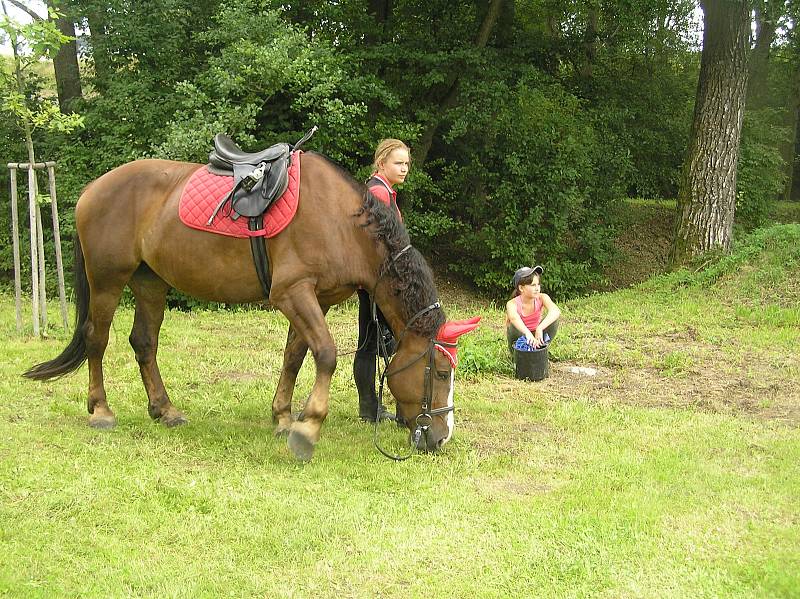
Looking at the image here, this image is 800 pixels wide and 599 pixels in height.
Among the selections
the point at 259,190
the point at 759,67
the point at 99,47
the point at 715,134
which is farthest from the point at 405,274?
the point at 759,67

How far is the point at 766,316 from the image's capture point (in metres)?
9.63

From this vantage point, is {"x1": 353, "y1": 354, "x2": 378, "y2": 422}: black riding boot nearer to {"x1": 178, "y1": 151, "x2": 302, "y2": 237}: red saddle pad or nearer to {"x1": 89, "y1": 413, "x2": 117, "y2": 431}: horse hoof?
{"x1": 178, "y1": 151, "x2": 302, "y2": 237}: red saddle pad

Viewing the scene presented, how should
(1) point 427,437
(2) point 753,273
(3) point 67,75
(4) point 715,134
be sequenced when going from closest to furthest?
(1) point 427,437, (2) point 753,273, (4) point 715,134, (3) point 67,75

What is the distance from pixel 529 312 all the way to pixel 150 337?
3.41 meters

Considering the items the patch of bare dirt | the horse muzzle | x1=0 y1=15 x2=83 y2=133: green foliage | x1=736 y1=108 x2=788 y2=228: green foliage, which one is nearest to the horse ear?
the horse muzzle

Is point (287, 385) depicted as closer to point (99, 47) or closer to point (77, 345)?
point (77, 345)

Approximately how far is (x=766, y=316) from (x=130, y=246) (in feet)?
24.8

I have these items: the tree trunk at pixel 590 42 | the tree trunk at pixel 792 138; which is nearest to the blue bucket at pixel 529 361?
the tree trunk at pixel 590 42

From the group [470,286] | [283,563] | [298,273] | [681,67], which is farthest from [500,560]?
[681,67]

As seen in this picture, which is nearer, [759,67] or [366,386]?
[366,386]

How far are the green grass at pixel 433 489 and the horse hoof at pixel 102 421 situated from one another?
2.6 inches

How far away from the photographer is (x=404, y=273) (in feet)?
16.6

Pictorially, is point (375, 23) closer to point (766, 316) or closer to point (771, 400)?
point (766, 316)

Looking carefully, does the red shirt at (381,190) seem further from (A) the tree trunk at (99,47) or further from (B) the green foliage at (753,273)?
(A) the tree trunk at (99,47)
